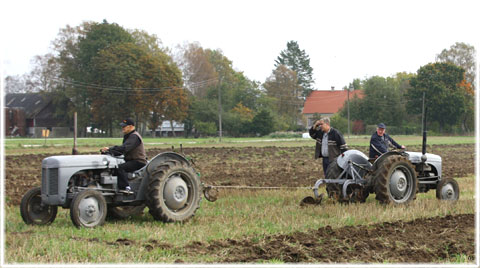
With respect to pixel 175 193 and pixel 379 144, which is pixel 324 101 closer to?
pixel 379 144

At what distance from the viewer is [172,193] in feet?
30.2

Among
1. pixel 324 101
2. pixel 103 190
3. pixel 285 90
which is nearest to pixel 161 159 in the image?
pixel 103 190

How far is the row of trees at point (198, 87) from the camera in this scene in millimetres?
65750

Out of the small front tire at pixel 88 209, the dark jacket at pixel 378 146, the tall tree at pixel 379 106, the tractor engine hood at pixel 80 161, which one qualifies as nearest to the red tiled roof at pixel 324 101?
the tall tree at pixel 379 106

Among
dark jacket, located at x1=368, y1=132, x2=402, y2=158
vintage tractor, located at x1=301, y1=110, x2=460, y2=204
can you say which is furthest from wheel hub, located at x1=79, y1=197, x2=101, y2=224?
dark jacket, located at x1=368, y1=132, x2=402, y2=158

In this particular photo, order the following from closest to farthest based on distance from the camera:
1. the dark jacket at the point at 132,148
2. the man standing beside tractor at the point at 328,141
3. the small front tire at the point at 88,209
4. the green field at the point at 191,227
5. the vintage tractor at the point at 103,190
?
the green field at the point at 191,227 → the small front tire at the point at 88,209 → the vintage tractor at the point at 103,190 → the dark jacket at the point at 132,148 → the man standing beside tractor at the point at 328,141

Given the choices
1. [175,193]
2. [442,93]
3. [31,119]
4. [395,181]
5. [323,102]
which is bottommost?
[175,193]

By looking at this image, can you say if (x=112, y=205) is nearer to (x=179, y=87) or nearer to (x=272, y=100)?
(x=179, y=87)

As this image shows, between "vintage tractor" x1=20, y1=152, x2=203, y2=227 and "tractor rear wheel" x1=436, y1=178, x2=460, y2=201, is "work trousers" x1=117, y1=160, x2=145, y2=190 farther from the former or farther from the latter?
"tractor rear wheel" x1=436, y1=178, x2=460, y2=201

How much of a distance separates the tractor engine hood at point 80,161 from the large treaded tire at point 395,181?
195 inches

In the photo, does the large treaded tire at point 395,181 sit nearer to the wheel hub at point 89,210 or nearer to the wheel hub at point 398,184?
the wheel hub at point 398,184

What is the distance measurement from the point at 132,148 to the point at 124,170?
399 millimetres

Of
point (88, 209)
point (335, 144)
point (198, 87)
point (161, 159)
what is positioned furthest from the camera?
point (198, 87)

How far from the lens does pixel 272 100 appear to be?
83750mm
